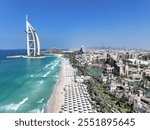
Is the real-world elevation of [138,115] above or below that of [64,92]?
above

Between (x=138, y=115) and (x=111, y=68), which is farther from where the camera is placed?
(x=111, y=68)

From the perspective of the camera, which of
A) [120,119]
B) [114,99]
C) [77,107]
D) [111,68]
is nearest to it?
[120,119]

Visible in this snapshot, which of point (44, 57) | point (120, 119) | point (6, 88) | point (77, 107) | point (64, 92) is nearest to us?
point (120, 119)

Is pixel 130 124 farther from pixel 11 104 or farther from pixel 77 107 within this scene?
pixel 11 104

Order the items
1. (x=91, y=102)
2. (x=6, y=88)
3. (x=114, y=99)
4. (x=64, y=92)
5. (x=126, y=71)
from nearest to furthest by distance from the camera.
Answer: (x=91, y=102)
(x=114, y=99)
(x=64, y=92)
(x=6, y=88)
(x=126, y=71)

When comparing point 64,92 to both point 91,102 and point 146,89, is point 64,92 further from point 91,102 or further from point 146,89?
point 146,89

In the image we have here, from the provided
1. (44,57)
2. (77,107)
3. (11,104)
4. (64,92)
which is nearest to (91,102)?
(77,107)

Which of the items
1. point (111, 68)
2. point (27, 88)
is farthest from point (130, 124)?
point (111, 68)

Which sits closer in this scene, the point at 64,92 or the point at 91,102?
the point at 91,102

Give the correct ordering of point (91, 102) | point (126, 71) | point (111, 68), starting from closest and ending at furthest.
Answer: point (91, 102), point (126, 71), point (111, 68)
